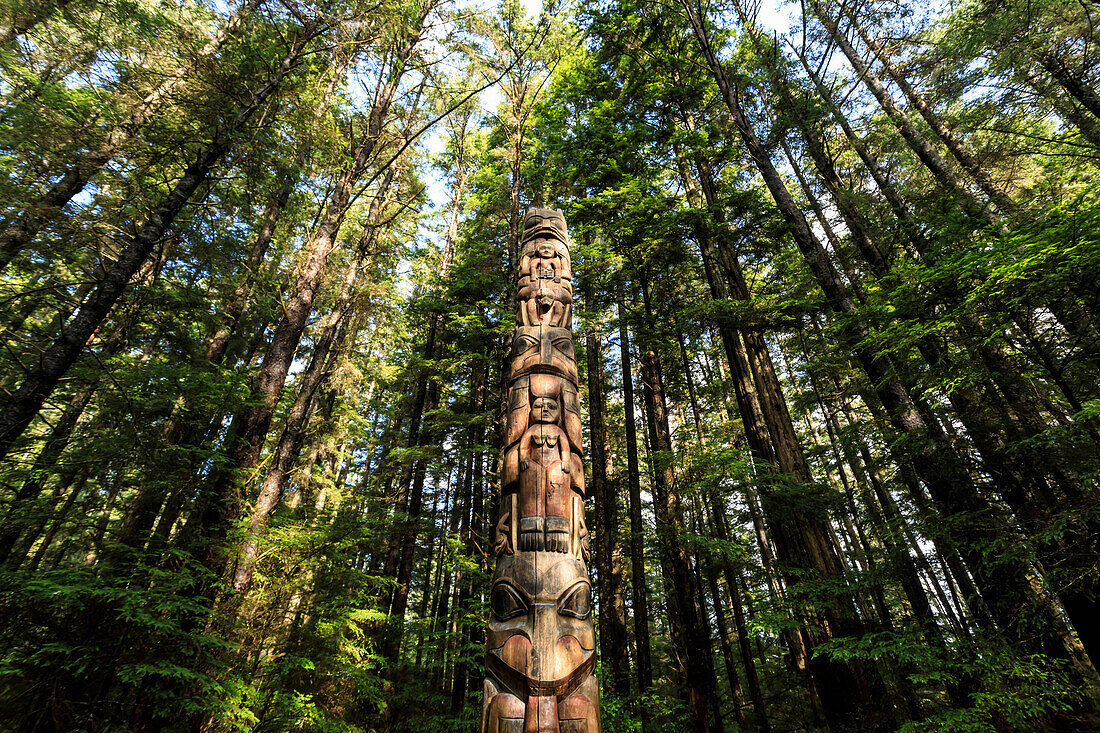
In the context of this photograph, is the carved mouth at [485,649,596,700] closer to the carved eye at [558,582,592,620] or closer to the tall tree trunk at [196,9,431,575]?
the carved eye at [558,582,592,620]

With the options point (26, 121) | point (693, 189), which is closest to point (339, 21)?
point (26, 121)

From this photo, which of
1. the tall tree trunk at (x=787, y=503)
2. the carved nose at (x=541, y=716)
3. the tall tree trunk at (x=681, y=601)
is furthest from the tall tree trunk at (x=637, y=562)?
the carved nose at (x=541, y=716)

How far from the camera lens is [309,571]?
23.1 feet

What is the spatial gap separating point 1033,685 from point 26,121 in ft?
48.2

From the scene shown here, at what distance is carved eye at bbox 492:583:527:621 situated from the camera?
13.1 feet

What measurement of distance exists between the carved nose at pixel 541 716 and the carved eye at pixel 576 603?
65cm

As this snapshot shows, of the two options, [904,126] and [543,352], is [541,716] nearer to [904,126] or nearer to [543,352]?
[543,352]

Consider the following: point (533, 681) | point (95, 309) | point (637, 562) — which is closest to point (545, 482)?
point (533, 681)

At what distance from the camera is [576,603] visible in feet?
13.3

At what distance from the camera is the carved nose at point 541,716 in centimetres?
346

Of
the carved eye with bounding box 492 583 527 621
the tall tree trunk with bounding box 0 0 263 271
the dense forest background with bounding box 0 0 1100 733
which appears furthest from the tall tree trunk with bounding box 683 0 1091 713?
the tall tree trunk with bounding box 0 0 263 271

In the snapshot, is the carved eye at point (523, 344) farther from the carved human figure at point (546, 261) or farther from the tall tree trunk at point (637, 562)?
the tall tree trunk at point (637, 562)

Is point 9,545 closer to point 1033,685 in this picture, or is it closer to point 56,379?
point 56,379

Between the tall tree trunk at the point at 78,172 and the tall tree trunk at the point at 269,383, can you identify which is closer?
the tall tree trunk at the point at 78,172
